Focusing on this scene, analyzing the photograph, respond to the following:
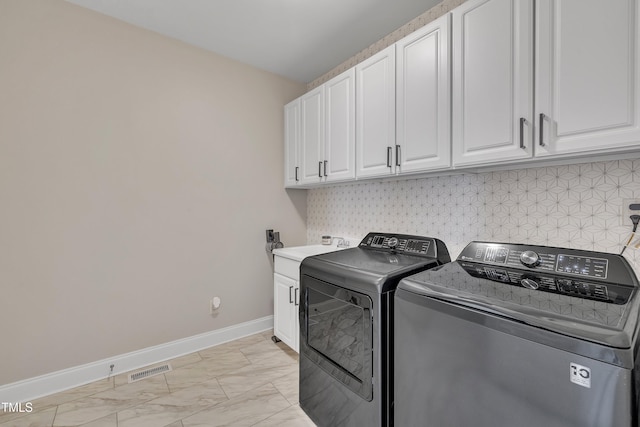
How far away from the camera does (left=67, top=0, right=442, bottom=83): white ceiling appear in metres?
1.95

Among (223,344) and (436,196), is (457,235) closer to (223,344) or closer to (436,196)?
(436,196)

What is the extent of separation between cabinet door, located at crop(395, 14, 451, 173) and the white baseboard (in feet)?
7.15

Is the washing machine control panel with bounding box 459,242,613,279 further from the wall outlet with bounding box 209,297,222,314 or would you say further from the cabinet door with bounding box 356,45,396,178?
the wall outlet with bounding box 209,297,222,314

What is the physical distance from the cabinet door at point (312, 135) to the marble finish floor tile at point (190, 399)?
163 cm

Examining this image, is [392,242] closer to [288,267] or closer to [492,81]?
[288,267]

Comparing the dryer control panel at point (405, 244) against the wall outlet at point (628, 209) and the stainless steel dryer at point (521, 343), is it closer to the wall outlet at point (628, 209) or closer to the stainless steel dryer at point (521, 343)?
the stainless steel dryer at point (521, 343)

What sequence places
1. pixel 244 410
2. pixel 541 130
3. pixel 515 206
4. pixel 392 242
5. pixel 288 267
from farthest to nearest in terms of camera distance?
pixel 288 267 → pixel 392 242 → pixel 244 410 → pixel 515 206 → pixel 541 130

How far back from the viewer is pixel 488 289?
1.06 meters

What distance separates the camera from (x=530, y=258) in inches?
50.9

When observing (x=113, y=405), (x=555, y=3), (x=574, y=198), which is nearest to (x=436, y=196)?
(x=574, y=198)

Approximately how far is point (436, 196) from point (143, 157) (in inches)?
89.7

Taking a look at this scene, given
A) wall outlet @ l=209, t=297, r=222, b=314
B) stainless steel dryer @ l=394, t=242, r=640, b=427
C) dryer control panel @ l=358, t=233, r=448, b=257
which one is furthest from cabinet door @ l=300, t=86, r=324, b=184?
stainless steel dryer @ l=394, t=242, r=640, b=427

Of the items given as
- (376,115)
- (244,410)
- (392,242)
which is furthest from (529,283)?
(244,410)

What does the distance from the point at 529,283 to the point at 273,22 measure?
233cm
